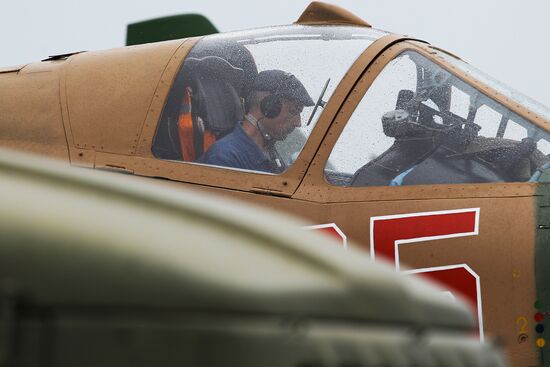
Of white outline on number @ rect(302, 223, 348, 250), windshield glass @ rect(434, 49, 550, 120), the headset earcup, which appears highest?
windshield glass @ rect(434, 49, 550, 120)

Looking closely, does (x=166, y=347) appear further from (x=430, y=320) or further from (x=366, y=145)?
(x=366, y=145)

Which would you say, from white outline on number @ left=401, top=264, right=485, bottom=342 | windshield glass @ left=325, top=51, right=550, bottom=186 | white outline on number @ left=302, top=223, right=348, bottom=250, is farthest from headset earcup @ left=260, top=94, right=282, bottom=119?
white outline on number @ left=401, top=264, right=485, bottom=342

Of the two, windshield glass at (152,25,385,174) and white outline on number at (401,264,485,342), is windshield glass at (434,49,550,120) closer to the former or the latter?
windshield glass at (152,25,385,174)

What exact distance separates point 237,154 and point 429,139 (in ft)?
3.18

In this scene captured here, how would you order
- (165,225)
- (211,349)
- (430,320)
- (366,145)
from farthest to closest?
(366,145), (430,320), (165,225), (211,349)

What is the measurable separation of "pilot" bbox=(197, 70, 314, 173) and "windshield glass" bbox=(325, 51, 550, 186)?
304 millimetres

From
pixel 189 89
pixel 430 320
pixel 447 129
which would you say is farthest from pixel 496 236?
pixel 430 320

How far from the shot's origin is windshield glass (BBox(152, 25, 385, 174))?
524 cm

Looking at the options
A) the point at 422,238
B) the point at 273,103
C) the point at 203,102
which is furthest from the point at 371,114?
the point at 203,102

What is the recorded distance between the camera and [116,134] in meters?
5.45

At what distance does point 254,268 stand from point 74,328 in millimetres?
292

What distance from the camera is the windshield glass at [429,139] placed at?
502cm

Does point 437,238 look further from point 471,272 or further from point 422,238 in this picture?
point 471,272

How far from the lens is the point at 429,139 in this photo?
5176 mm
